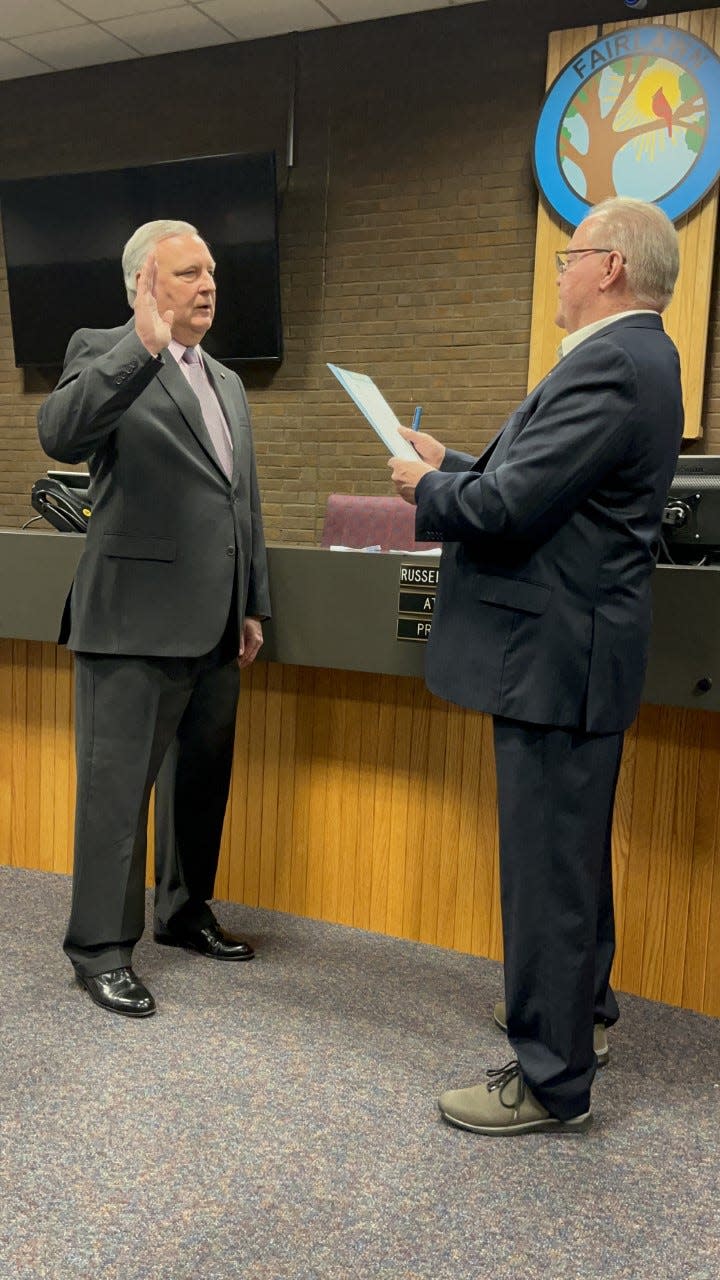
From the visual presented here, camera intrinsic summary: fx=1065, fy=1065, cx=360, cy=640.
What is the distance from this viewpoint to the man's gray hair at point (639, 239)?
1.61 m

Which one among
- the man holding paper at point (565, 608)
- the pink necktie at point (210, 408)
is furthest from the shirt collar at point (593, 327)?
the pink necktie at point (210, 408)


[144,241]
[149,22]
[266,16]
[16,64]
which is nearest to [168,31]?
[149,22]

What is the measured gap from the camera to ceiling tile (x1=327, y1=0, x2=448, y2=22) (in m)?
4.96

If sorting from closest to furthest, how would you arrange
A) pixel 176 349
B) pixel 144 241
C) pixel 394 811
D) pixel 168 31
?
pixel 144 241, pixel 176 349, pixel 394 811, pixel 168 31

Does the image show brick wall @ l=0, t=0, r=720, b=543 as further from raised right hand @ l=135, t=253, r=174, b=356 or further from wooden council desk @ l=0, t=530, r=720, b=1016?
raised right hand @ l=135, t=253, r=174, b=356

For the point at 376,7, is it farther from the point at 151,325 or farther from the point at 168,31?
the point at 151,325

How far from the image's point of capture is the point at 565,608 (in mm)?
1589

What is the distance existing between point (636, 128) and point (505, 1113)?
13.4 ft

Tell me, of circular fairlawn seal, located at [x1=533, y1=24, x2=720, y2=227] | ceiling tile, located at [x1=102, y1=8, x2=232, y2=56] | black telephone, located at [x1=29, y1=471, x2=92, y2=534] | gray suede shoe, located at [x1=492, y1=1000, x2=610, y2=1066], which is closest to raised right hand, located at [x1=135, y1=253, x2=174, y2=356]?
black telephone, located at [x1=29, y1=471, x2=92, y2=534]

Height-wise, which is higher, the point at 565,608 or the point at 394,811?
the point at 565,608

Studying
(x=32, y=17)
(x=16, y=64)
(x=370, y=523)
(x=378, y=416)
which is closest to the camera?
(x=378, y=416)

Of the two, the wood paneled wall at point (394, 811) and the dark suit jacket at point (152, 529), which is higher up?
the dark suit jacket at point (152, 529)

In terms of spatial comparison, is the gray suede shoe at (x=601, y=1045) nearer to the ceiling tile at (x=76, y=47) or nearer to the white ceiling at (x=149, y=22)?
the white ceiling at (x=149, y=22)

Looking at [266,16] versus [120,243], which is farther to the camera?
[120,243]
